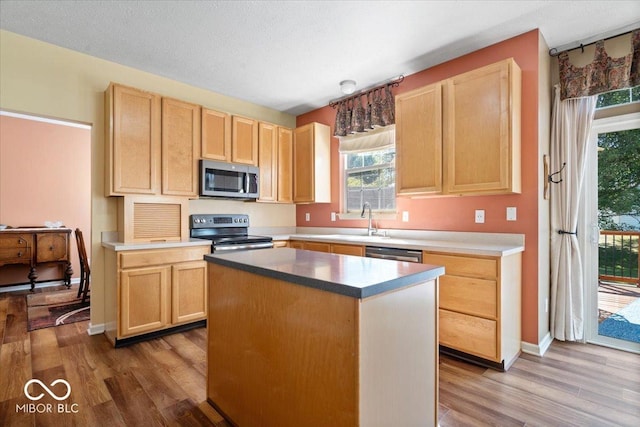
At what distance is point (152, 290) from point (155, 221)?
2.38 feet

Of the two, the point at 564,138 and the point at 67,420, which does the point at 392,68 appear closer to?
the point at 564,138

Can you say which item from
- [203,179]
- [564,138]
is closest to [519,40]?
[564,138]

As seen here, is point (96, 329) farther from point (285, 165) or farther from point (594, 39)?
point (594, 39)

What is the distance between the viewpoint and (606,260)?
291 centimetres

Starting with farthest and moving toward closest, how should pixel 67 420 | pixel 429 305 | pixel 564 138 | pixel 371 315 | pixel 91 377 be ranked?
pixel 564 138 → pixel 91 377 → pixel 67 420 → pixel 429 305 → pixel 371 315

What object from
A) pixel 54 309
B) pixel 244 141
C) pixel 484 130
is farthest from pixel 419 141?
pixel 54 309

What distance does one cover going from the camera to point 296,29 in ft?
8.68

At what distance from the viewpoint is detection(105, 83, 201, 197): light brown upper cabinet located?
117 inches

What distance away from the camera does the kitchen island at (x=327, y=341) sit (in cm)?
118

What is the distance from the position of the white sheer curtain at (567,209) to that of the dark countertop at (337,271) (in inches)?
79.4

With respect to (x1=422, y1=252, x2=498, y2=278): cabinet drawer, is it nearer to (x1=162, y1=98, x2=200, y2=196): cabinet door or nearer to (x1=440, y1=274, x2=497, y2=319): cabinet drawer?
(x1=440, y1=274, x2=497, y2=319): cabinet drawer

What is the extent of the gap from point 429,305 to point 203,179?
9.27ft

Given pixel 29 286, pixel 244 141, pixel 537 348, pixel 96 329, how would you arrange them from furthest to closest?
pixel 29 286 → pixel 244 141 → pixel 96 329 → pixel 537 348

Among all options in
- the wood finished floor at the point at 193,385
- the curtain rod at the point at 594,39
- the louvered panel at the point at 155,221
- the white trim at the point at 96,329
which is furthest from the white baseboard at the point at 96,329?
the curtain rod at the point at 594,39
